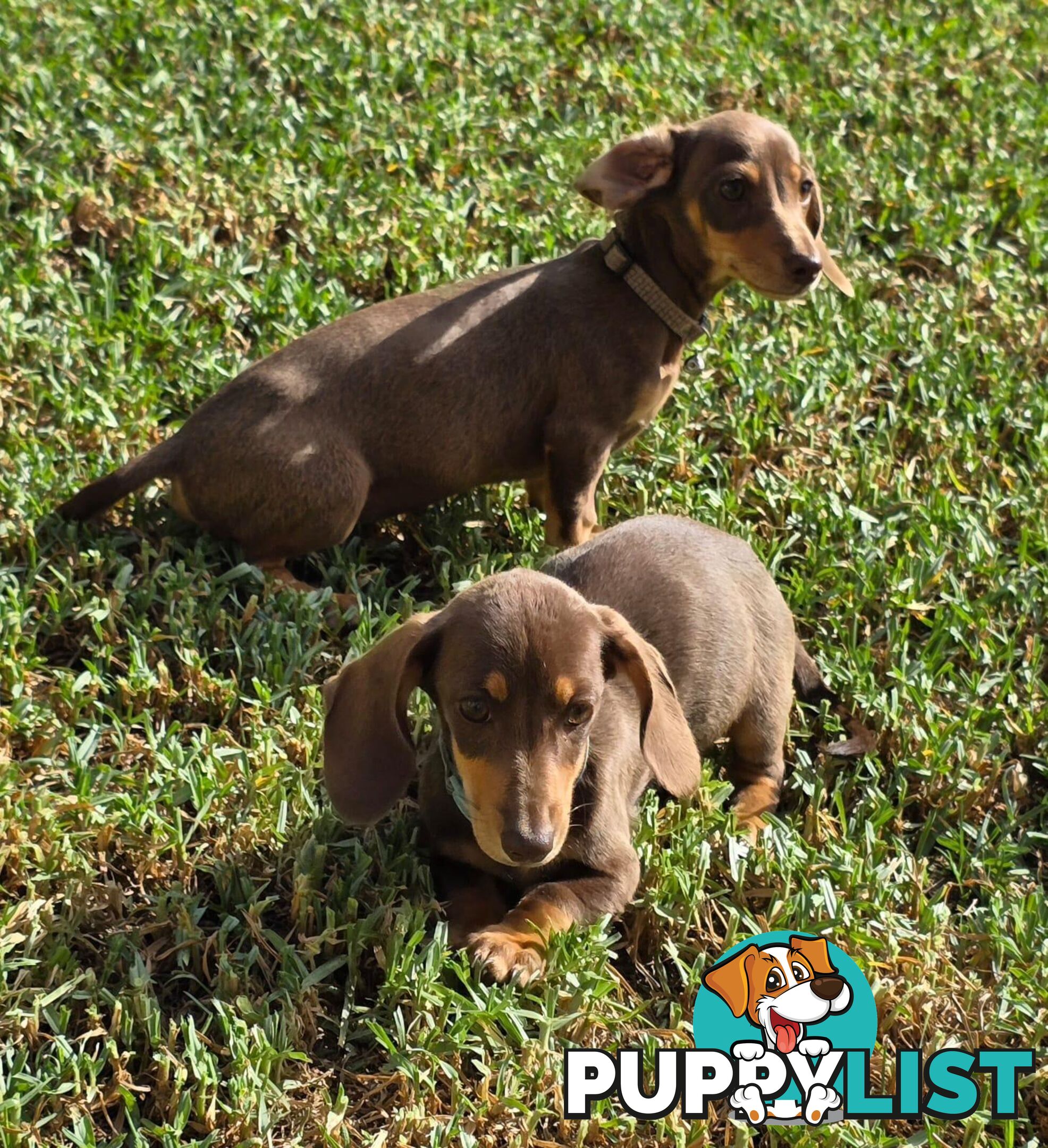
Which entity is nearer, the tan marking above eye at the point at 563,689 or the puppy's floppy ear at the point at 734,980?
the tan marking above eye at the point at 563,689

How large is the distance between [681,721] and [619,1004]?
2.34 feet

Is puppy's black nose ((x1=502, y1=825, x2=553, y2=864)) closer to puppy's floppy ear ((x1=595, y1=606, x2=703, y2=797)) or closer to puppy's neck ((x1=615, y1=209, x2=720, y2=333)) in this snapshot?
puppy's floppy ear ((x1=595, y1=606, x2=703, y2=797))

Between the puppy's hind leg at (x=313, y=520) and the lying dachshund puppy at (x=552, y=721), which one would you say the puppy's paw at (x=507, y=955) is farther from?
the puppy's hind leg at (x=313, y=520)

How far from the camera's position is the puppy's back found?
4.20 m

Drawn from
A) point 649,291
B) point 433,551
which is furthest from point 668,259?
point 433,551

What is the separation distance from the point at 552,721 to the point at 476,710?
0.58ft

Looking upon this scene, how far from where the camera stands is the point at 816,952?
3.74m

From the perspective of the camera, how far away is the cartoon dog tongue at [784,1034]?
3.46 meters

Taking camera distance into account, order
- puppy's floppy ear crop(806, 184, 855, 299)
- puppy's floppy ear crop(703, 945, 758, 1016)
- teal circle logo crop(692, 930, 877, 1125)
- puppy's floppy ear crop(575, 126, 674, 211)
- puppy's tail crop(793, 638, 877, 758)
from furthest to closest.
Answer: puppy's floppy ear crop(806, 184, 855, 299) → puppy's floppy ear crop(575, 126, 674, 211) → puppy's tail crop(793, 638, 877, 758) → puppy's floppy ear crop(703, 945, 758, 1016) → teal circle logo crop(692, 930, 877, 1125)

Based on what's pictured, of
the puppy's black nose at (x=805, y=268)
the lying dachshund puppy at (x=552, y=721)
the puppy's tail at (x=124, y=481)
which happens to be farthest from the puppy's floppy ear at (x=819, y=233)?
the puppy's tail at (x=124, y=481)

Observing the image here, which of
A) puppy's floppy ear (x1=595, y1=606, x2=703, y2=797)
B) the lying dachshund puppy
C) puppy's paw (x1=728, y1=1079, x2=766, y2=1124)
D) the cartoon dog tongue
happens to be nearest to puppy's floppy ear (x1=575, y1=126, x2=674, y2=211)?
the lying dachshund puppy

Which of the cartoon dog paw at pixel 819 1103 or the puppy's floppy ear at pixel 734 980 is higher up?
the puppy's floppy ear at pixel 734 980

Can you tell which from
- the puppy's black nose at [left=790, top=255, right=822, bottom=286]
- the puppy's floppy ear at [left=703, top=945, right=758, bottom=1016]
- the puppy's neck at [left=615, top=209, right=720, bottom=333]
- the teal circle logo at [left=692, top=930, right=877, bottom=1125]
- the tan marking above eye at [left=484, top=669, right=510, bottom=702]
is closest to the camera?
the tan marking above eye at [left=484, top=669, right=510, bottom=702]

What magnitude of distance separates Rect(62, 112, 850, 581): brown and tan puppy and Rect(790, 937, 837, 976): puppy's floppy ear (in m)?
1.81
